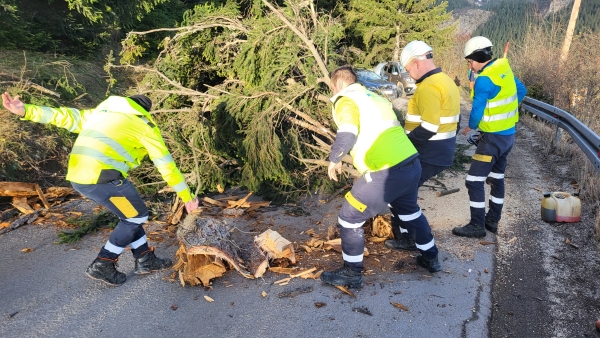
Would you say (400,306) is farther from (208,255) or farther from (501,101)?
(501,101)

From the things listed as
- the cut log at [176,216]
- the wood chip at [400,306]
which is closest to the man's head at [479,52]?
the wood chip at [400,306]

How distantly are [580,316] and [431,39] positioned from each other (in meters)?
26.4

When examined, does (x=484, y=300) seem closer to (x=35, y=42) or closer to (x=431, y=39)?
(x=35, y=42)

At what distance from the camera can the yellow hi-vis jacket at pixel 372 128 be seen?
3.46m

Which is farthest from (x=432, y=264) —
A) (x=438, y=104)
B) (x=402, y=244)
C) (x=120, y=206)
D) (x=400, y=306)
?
(x=120, y=206)

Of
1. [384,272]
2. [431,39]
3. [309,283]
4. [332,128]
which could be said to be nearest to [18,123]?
[332,128]

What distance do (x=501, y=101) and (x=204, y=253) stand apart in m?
3.49

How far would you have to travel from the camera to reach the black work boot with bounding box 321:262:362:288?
3701 mm

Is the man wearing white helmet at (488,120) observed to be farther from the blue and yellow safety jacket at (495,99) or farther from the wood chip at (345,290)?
the wood chip at (345,290)

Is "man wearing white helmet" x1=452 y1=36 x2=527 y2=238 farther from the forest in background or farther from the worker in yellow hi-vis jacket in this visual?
the worker in yellow hi-vis jacket

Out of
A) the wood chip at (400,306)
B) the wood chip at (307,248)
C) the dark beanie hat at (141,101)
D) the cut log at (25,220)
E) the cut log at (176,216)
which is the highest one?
the dark beanie hat at (141,101)

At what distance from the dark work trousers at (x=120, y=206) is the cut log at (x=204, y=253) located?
0.47m

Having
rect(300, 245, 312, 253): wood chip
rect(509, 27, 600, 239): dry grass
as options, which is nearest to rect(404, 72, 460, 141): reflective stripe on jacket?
rect(300, 245, 312, 253): wood chip

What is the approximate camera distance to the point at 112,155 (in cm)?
357
